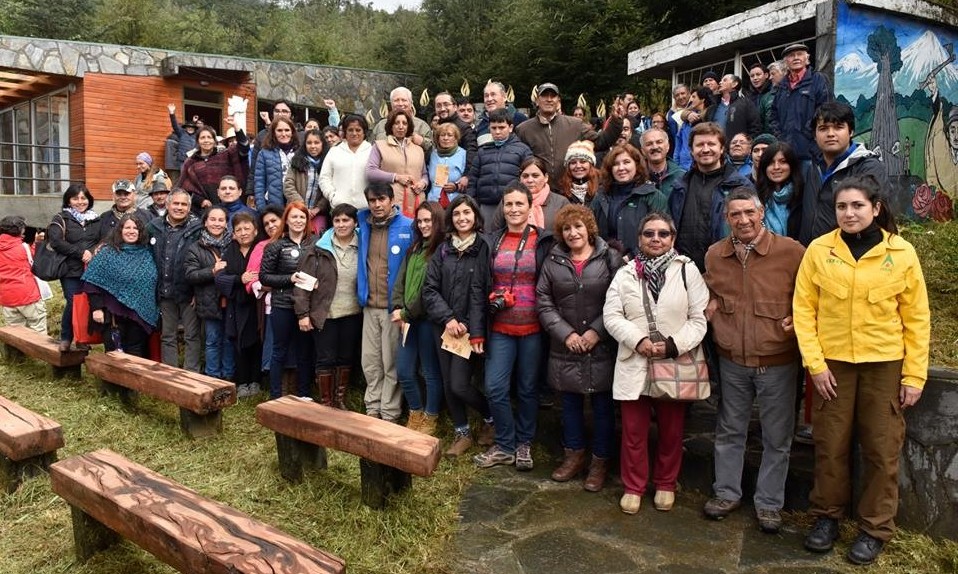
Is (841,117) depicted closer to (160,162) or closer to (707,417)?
(707,417)

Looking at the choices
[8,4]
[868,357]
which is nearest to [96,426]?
[868,357]

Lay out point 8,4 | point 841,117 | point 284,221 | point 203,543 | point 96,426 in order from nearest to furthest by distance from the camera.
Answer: point 203,543 → point 841,117 → point 96,426 → point 284,221 → point 8,4

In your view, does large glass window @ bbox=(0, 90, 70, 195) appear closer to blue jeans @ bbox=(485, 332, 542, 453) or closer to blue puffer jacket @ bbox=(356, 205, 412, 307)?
blue puffer jacket @ bbox=(356, 205, 412, 307)

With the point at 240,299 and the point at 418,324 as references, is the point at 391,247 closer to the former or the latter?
the point at 418,324

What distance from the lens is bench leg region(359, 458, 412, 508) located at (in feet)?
12.9

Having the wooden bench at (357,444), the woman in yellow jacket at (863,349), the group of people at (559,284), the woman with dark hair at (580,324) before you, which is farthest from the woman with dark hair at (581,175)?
the wooden bench at (357,444)

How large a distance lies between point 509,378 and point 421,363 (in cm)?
89

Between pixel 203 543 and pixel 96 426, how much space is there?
11.4ft

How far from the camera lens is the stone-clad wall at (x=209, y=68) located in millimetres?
15336

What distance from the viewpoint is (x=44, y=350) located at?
6855 mm

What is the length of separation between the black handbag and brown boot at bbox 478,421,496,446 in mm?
4897

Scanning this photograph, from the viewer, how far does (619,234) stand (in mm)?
4703

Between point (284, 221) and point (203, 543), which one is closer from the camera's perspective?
point (203, 543)

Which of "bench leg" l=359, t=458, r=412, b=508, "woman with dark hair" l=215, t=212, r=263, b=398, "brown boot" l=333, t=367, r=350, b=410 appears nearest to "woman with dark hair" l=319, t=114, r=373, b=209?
"woman with dark hair" l=215, t=212, r=263, b=398
